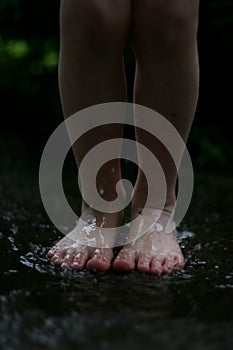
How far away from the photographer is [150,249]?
1.50 metres

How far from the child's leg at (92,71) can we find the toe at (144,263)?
0.08 metres

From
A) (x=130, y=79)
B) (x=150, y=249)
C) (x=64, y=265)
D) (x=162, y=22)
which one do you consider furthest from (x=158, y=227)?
(x=130, y=79)

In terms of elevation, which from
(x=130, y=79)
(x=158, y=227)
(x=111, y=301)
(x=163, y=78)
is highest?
(x=130, y=79)

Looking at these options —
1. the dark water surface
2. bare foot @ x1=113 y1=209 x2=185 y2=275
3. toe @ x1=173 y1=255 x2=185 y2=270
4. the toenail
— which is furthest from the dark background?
the toenail

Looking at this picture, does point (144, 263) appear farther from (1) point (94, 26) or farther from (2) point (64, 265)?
(1) point (94, 26)

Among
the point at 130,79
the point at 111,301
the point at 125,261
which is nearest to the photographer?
the point at 111,301

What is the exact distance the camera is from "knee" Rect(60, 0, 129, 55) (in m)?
1.43

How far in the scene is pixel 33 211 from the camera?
7.14 ft

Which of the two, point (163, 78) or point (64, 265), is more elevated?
point (163, 78)

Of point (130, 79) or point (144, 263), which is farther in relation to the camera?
point (130, 79)

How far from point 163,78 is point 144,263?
501 mm

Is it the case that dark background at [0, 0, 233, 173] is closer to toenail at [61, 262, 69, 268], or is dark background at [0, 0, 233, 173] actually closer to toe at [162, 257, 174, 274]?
toe at [162, 257, 174, 274]

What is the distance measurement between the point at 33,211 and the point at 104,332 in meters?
1.24

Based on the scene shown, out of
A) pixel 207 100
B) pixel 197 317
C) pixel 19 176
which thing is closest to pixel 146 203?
pixel 197 317
